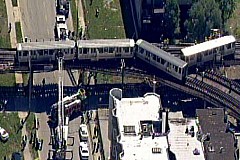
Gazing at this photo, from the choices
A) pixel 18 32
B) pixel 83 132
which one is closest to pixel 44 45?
pixel 18 32

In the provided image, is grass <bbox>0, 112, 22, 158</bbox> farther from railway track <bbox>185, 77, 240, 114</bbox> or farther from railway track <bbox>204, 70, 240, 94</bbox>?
railway track <bbox>204, 70, 240, 94</bbox>

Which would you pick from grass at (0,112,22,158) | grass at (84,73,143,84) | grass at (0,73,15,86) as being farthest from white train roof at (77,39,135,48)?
grass at (0,112,22,158)

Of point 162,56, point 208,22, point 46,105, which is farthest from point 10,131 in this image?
point 208,22

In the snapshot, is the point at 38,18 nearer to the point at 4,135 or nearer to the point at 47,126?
the point at 47,126

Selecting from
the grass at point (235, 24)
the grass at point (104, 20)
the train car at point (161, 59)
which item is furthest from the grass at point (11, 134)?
the grass at point (235, 24)

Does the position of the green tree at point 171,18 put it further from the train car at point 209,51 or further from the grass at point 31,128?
the grass at point 31,128

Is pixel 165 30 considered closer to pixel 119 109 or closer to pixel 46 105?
pixel 46 105

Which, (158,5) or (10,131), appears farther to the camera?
(158,5)
